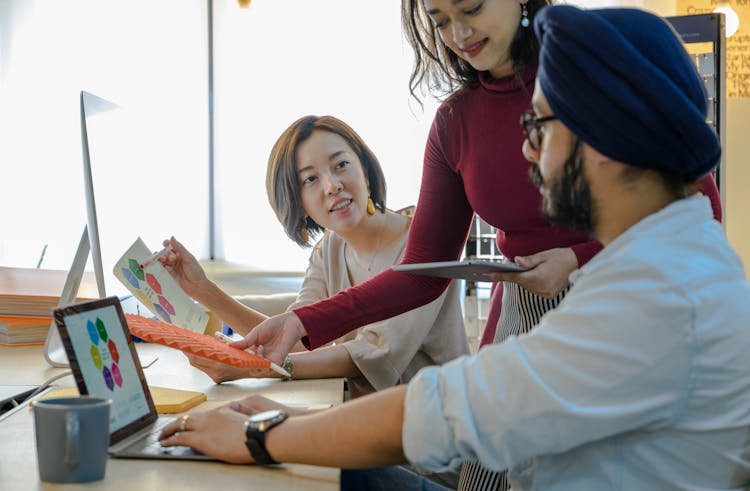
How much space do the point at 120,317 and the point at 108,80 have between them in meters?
3.49

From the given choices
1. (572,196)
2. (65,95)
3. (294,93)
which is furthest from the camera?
(294,93)

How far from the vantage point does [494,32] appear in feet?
4.78

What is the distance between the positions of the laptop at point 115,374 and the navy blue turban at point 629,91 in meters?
0.57

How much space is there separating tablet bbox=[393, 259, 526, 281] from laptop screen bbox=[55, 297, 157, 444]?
395 mm

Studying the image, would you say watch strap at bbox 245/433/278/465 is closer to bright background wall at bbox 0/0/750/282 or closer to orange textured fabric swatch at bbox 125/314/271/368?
orange textured fabric swatch at bbox 125/314/271/368

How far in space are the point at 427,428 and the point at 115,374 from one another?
0.45m

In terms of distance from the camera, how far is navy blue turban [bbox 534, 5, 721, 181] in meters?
0.82

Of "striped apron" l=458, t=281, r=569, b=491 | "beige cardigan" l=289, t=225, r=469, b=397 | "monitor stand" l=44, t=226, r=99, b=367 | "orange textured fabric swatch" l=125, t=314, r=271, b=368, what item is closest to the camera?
"orange textured fabric swatch" l=125, t=314, r=271, b=368

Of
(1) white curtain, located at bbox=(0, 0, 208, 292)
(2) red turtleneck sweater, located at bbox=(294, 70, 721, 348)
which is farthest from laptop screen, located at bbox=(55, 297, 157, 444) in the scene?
(1) white curtain, located at bbox=(0, 0, 208, 292)

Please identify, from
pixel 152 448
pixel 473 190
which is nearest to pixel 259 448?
pixel 152 448

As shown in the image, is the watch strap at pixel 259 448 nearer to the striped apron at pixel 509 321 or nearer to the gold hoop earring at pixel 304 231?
the striped apron at pixel 509 321

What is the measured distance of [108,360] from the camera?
1021 millimetres

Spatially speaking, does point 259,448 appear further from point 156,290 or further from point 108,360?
point 156,290

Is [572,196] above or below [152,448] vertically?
above
